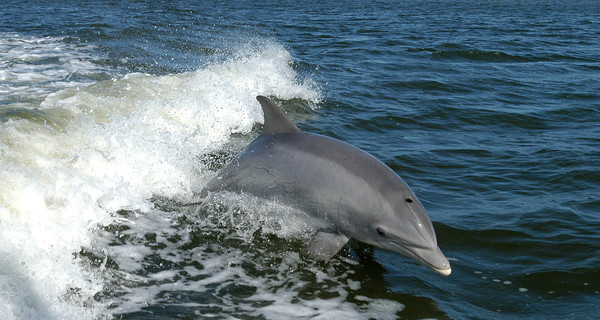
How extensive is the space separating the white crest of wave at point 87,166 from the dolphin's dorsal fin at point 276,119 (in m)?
1.53

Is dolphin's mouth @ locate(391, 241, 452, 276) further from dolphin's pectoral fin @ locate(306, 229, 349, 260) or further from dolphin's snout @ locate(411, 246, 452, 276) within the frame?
dolphin's pectoral fin @ locate(306, 229, 349, 260)

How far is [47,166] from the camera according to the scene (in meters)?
7.66

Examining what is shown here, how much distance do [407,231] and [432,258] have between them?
34 centimetres

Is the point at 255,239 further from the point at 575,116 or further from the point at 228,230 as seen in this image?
the point at 575,116

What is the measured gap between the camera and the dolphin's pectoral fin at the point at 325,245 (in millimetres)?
6238

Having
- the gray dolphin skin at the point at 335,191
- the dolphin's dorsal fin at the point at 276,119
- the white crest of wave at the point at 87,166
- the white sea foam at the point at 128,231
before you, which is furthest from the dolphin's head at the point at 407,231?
the white crest of wave at the point at 87,166

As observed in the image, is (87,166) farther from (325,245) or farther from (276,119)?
(325,245)

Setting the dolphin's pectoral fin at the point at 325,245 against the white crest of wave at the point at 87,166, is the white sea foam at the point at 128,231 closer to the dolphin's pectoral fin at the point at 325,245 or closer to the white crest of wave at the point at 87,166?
the white crest of wave at the point at 87,166

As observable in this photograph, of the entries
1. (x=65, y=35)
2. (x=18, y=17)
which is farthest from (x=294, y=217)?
(x=18, y=17)

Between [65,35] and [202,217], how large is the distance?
16438mm

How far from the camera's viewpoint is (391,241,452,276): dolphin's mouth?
577cm

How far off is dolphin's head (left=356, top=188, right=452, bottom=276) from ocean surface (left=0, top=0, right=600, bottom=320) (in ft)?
1.12

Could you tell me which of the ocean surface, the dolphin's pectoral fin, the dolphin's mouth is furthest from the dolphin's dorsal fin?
the dolphin's mouth

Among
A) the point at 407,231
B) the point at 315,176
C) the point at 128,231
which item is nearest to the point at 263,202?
the point at 315,176
